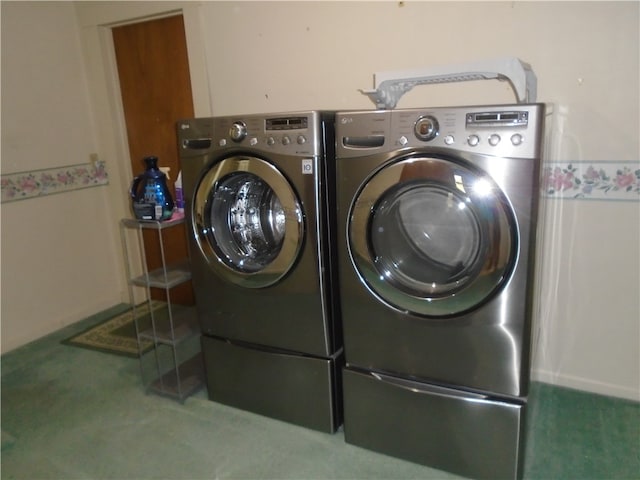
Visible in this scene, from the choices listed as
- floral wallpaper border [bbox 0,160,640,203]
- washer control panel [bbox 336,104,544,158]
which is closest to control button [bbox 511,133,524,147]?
washer control panel [bbox 336,104,544,158]

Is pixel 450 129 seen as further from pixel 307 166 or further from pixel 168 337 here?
pixel 168 337

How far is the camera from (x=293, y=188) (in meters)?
1.66

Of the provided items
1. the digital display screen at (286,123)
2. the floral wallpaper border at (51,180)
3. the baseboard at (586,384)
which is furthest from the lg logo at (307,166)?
the floral wallpaper border at (51,180)

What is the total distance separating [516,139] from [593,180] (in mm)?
785

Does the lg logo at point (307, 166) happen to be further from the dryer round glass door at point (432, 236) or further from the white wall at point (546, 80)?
the white wall at point (546, 80)

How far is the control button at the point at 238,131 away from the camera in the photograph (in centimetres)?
170

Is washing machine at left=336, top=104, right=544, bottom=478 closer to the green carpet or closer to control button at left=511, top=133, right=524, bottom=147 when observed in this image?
control button at left=511, top=133, right=524, bottom=147

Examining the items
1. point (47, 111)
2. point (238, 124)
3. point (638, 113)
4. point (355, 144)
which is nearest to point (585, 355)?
point (638, 113)

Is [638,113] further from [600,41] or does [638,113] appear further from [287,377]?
[287,377]

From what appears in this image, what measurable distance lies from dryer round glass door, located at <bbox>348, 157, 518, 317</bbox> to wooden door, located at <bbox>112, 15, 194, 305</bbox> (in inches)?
65.0

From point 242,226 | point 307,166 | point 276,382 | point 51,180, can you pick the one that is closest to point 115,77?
point 51,180

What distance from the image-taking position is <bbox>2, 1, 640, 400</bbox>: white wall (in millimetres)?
1788

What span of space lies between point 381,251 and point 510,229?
0.41 metres

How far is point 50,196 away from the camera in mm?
2814
